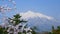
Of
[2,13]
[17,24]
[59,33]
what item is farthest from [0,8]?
[59,33]

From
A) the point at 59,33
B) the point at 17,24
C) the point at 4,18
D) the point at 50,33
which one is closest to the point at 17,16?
the point at 17,24

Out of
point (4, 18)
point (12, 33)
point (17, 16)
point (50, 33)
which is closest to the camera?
point (4, 18)

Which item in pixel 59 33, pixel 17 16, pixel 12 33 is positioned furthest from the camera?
pixel 59 33

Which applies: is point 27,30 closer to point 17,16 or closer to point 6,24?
point 6,24

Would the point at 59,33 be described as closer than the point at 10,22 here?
No

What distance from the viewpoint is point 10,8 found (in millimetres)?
2861

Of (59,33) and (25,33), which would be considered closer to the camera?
(25,33)

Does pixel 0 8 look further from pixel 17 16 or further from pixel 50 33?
pixel 50 33

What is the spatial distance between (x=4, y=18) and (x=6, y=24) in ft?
0.35

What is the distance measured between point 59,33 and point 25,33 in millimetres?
5953

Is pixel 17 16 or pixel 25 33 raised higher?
pixel 17 16

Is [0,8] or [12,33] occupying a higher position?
[0,8]

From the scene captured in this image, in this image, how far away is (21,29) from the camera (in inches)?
113

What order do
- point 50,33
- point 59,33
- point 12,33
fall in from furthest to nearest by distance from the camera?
1. point 59,33
2. point 50,33
3. point 12,33
